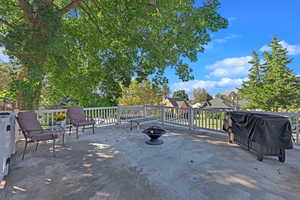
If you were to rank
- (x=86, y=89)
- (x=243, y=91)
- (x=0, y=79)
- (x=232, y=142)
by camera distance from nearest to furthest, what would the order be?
(x=232, y=142) → (x=86, y=89) → (x=0, y=79) → (x=243, y=91)

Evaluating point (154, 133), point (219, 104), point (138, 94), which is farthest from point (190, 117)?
point (219, 104)

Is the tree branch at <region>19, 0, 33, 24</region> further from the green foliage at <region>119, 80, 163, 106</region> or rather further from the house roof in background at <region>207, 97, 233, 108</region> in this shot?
the house roof in background at <region>207, 97, 233, 108</region>

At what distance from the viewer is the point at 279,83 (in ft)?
56.1

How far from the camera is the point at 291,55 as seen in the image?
57.5 feet

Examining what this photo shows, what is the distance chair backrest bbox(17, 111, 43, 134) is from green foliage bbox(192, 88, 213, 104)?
1518 inches

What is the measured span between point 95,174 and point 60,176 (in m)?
0.56

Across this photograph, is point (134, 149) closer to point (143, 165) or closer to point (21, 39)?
point (143, 165)

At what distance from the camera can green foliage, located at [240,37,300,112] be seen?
672 inches

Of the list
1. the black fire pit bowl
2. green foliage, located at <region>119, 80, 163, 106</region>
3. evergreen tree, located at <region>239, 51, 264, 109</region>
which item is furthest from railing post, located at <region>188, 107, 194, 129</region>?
evergreen tree, located at <region>239, 51, 264, 109</region>

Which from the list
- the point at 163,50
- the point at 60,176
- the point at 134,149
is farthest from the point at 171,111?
the point at 60,176

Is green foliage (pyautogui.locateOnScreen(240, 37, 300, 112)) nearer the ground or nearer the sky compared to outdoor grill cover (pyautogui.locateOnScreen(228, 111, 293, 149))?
nearer the sky

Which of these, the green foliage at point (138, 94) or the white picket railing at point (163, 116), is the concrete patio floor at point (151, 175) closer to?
the white picket railing at point (163, 116)

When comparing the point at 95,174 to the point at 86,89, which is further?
the point at 86,89

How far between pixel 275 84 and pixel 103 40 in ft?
66.5
